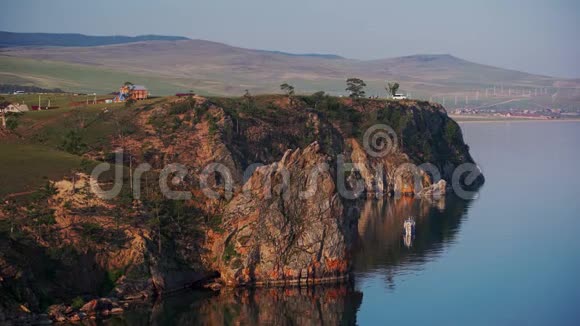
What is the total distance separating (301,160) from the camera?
236ft

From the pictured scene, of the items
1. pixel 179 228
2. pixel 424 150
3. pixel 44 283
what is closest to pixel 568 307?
pixel 179 228

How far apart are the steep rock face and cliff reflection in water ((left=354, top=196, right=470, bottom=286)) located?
408 centimetres

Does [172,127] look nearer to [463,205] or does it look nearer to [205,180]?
[205,180]

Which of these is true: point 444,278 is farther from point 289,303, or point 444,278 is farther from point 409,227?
point 409,227

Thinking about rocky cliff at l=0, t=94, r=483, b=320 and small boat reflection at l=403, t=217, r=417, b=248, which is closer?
rocky cliff at l=0, t=94, r=483, b=320

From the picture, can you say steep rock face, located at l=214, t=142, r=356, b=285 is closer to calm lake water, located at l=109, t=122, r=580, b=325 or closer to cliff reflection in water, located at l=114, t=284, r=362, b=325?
cliff reflection in water, located at l=114, t=284, r=362, b=325

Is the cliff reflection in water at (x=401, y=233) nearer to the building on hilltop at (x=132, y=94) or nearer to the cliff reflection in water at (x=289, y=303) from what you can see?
the cliff reflection in water at (x=289, y=303)

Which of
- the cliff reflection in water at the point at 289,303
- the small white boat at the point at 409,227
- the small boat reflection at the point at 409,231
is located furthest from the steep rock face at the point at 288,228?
the small white boat at the point at 409,227

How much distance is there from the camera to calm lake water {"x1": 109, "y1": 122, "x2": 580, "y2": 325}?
200 ft

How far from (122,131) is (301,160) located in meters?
27.9

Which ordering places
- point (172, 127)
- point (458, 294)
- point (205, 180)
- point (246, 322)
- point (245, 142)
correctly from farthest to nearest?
1. point (245, 142)
2. point (172, 127)
3. point (205, 180)
4. point (458, 294)
5. point (246, 322)

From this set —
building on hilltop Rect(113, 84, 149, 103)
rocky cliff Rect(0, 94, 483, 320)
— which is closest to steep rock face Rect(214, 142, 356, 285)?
rocky cliff Rect(0, 94, 483, 320)

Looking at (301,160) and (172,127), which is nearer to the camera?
(301,160)

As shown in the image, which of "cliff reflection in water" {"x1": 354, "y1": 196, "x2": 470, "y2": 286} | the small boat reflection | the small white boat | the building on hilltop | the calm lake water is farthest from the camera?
the building on hilltop
